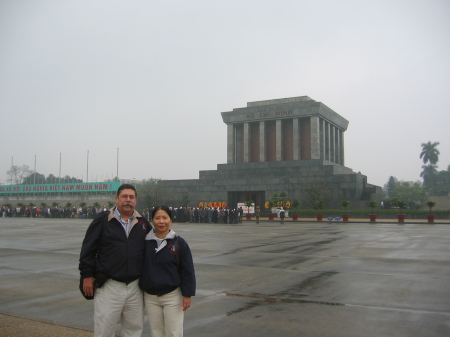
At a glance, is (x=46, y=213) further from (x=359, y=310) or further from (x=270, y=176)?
(x=359, y=310)

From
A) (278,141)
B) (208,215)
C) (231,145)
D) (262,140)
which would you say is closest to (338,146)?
(278,141)

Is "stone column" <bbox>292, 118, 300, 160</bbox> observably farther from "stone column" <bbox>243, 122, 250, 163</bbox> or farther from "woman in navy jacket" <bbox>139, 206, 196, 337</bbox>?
"woman in navy jacket" <bbox>139, 206, 196, 337</bbox>

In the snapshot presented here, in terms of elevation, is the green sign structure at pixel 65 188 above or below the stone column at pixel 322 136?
below

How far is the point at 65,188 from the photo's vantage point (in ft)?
260

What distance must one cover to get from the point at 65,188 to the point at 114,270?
80765 millimetres

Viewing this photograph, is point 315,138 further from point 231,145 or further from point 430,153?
point 430,153

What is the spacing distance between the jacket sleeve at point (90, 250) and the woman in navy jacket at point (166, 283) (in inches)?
18.9

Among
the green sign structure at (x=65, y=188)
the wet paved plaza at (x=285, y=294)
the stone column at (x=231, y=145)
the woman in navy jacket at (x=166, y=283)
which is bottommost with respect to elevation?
the wet paved plaza at (x=285, y=294)

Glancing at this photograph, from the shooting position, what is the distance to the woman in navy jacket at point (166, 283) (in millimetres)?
3963

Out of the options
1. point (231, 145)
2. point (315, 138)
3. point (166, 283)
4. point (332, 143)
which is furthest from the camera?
point (332, 143)

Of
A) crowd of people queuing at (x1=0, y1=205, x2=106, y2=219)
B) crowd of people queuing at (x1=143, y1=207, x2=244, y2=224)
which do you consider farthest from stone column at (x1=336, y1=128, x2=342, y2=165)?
crowd of people queuing at (x1=0, y1=205, x2=106, y2=219)

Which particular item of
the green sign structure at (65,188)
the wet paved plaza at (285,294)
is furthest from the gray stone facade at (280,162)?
the wet paved plaza at (285,294)

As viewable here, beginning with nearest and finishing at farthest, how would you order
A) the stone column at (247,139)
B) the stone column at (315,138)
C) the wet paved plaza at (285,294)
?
the wet paved plaza at (285,294)
the stone column at (315,138)
the stone column at (247,139)

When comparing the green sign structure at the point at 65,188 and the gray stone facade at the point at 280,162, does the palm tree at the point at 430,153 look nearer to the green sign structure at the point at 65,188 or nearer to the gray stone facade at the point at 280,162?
the gray stone facade at the point at 280,162
